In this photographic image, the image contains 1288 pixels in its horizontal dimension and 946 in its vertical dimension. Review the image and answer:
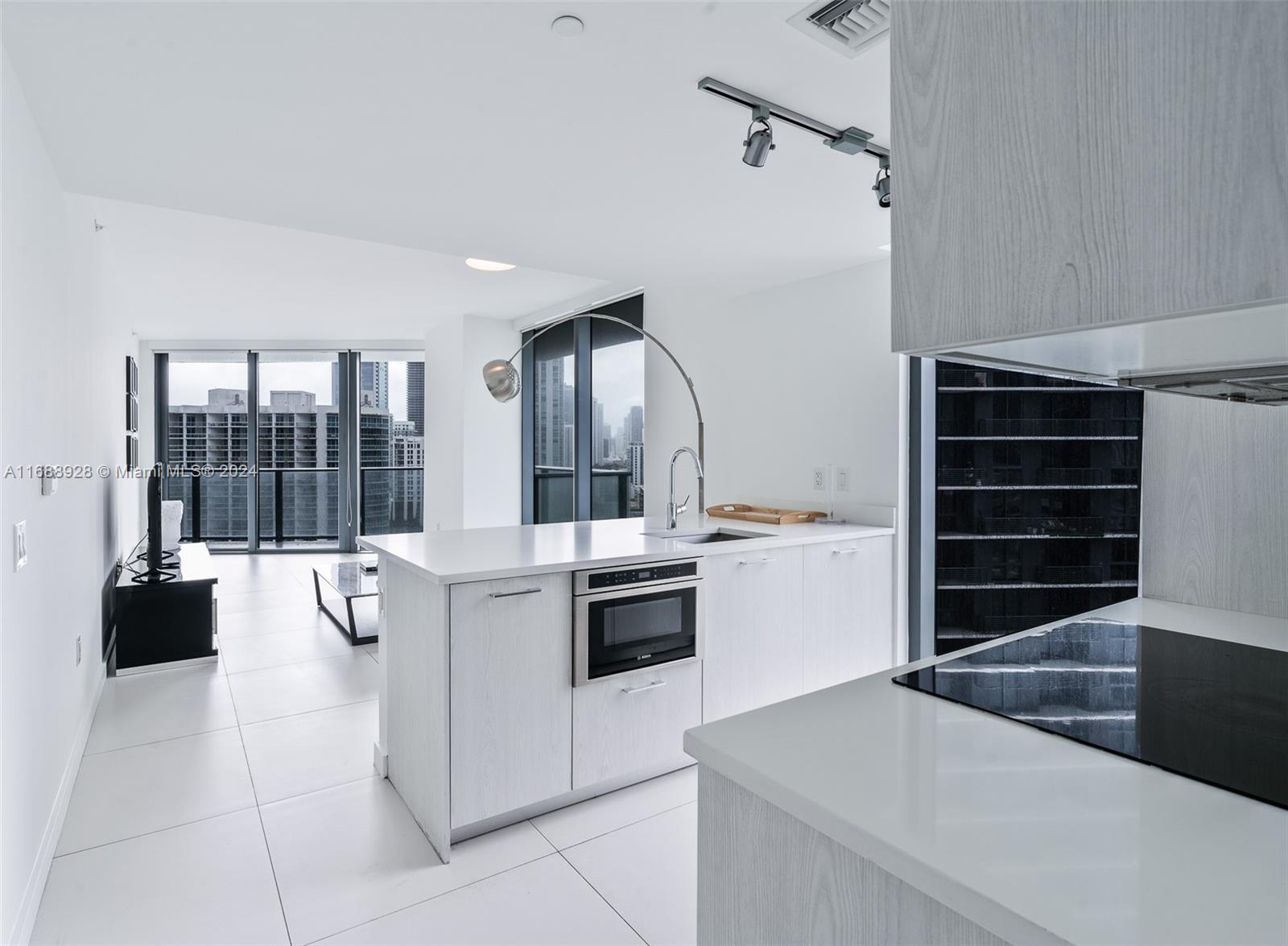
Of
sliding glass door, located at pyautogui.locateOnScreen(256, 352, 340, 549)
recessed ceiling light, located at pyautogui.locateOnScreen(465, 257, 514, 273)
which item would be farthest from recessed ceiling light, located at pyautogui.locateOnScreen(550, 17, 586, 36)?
sliding glass door, located at pyautogui.locateOnScreen(256, 352, 340, 549)

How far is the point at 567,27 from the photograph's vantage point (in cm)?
159

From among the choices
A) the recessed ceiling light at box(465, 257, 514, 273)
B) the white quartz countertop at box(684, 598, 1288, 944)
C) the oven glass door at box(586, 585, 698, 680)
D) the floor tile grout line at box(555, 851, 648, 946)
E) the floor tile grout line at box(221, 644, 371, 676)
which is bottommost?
the floor tile grout line at box(555, 851, 648, 946)

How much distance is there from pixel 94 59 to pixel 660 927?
253 cm

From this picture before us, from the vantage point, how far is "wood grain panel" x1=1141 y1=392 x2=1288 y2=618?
145 cm

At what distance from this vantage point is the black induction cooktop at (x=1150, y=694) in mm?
794

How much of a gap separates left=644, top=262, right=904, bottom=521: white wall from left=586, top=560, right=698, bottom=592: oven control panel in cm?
122

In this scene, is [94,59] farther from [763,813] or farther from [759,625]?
[759,625]

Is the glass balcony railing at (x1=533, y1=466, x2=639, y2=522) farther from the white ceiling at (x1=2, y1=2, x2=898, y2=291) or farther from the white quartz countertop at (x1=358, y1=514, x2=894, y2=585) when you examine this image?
the white ceiling at (x1=2, y1=2, x2=898, y2=291)

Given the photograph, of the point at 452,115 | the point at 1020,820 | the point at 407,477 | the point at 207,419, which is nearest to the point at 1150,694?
the point at 1020,820

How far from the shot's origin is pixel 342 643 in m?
4.48

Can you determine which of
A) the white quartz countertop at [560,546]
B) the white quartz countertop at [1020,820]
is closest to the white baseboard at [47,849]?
the white quartz countertop at [560,546]

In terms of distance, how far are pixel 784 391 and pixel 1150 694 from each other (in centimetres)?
297

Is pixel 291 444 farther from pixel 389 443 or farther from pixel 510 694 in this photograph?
pixel 510 694

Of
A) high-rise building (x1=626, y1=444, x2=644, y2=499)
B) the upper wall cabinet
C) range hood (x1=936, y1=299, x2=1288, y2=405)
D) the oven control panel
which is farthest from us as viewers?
high-rise building (x1=626, y1=444, x2=644, y2=499)
